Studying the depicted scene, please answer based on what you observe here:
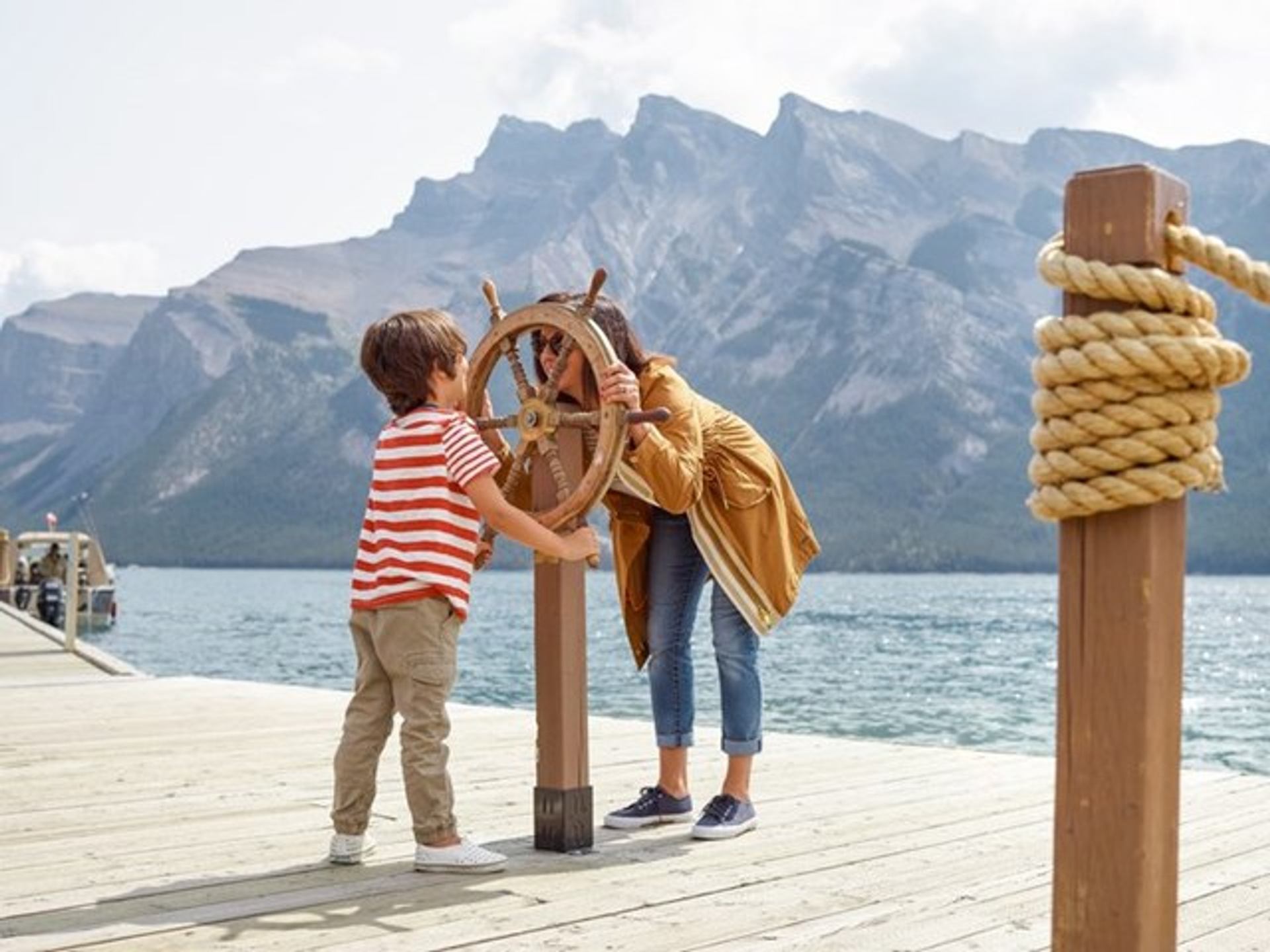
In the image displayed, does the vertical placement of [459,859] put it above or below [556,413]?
below

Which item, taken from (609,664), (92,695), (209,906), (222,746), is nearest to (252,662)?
(609,664)

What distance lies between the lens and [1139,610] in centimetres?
201

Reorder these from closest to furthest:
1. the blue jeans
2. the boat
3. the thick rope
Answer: the thick rope, the blue jeans, the boat

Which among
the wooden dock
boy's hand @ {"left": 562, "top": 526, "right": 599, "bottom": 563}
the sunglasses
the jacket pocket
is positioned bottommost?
the wooden dock

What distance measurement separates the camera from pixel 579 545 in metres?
3.75

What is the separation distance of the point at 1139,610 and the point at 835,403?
168009 mm

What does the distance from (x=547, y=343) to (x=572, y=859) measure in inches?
49.2

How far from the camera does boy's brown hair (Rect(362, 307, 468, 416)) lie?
364 centimetres

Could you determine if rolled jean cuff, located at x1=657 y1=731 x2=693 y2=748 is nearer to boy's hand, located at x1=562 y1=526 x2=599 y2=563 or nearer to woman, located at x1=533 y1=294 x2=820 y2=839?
woman, located at x1=533 y1=294 x2=820 y2=839

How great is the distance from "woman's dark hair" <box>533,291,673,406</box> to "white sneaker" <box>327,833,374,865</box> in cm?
117

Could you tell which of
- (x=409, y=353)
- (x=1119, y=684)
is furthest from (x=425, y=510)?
(x=1119, y=684)

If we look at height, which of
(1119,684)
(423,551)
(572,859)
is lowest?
(572,859)

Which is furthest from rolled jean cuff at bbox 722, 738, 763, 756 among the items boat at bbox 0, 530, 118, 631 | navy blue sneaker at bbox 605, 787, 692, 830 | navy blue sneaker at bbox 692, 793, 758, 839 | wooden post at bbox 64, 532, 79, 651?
boat at bbox 0, 530, 118, 631

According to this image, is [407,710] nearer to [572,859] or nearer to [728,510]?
[572,859]
